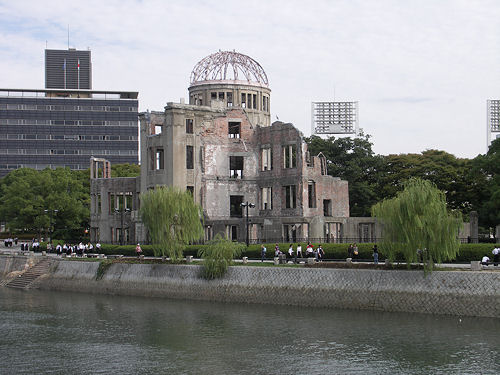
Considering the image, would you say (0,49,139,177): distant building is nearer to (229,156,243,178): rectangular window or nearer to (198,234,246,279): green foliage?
(229,156,243,178): rectangular window

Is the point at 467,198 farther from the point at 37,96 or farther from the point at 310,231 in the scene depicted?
the point at 37,96

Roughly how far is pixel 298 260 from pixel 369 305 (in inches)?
369

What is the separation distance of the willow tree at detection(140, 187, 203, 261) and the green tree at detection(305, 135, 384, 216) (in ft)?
103

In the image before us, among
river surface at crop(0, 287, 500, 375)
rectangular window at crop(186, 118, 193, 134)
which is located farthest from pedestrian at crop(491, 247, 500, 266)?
rectangular window at crop(186, 118, 193, 134)

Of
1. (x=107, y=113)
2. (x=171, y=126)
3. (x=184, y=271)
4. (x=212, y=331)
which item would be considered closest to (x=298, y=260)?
(x=184, y=271)

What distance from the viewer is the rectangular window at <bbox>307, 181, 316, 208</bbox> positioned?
68.1m

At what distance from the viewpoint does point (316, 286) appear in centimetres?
4241

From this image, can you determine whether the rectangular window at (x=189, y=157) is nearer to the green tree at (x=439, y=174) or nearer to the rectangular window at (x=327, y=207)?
the rectangular window at (x=327, y=207)

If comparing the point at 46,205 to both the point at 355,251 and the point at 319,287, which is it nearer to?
the point at 355,251

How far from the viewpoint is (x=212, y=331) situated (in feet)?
119

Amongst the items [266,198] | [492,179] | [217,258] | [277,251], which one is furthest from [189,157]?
[492,179]

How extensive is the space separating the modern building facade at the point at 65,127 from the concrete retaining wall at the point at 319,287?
96.0 meters

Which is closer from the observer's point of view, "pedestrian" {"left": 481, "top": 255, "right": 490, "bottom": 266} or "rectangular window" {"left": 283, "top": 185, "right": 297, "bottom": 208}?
"pedestrian" {"left": 481, "top": 255, "right": 490, "bottom": 266}

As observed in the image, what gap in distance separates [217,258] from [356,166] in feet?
127
